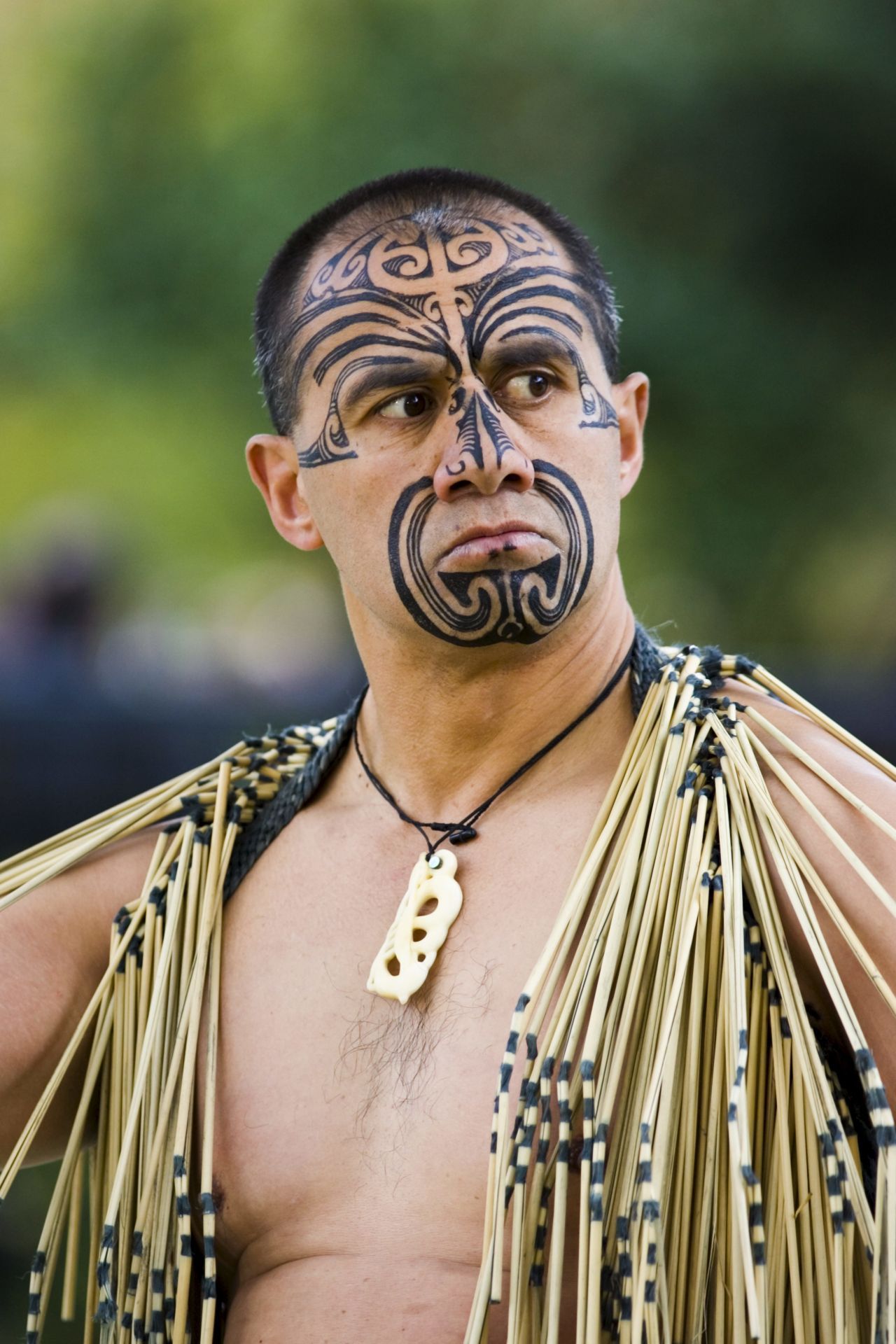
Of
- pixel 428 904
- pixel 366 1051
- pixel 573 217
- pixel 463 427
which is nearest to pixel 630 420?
pixel 463 427

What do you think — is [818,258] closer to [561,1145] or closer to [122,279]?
[122,279]

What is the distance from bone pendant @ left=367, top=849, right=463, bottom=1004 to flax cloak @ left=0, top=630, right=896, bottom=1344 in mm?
180

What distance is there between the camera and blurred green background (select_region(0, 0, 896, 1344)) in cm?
764

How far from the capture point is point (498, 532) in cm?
200

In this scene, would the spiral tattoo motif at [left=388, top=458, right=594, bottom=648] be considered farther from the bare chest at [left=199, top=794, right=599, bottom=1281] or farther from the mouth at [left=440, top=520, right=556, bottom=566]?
the bare chest at [left=199, top=794, right=599, bottom=1281]

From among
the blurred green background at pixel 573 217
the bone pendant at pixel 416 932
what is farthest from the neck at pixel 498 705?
the blurred green background at pixel 573 217

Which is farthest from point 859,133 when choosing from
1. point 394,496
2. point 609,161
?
point 394,496

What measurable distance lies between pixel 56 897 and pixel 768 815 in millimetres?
1051

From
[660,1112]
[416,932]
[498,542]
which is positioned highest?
[498,542]

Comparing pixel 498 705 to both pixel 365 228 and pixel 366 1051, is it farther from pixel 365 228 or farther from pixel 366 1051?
pixel 365 228

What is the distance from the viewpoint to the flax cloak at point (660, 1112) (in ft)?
5.31

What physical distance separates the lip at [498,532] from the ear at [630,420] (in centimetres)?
31

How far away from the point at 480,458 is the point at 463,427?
58 millimetres

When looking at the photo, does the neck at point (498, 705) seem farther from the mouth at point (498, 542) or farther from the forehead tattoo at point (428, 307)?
the forehead tattoo at point (428, 307)
